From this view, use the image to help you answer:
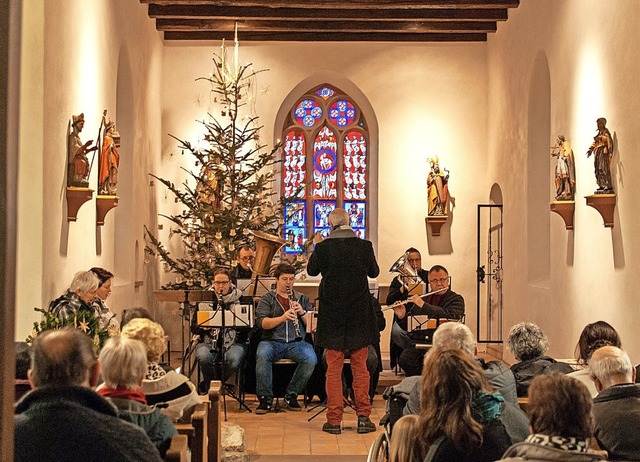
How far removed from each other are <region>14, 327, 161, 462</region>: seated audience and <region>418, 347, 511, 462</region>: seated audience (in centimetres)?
99

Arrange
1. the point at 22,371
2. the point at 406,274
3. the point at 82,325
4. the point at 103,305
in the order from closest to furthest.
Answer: the point at 22,371
the point at 82,325
the point at 103,305
the point at 406,274

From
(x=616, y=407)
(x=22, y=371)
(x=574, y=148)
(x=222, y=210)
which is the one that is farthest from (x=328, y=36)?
(x=616, y=407)

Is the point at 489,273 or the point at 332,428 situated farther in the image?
the point at 489,273

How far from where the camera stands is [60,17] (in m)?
7.80

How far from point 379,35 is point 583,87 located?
5.66 m

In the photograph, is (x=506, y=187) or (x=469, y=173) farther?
(x=469, y=173)

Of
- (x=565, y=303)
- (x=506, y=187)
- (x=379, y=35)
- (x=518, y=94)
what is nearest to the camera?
(x=565, y=303)

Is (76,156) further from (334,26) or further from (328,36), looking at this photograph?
(328,36)

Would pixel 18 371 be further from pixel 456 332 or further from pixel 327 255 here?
pixel 327 255

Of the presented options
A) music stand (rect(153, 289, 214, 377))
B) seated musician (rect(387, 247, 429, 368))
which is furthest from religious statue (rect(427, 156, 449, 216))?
music stand (rect(153, 289, 214, 377))

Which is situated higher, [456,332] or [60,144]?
[60,144]

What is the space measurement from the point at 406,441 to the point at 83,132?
5688 mm

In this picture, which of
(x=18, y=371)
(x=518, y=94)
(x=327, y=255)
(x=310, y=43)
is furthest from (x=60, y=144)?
(x=310, y=43)

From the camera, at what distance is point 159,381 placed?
472 cm
